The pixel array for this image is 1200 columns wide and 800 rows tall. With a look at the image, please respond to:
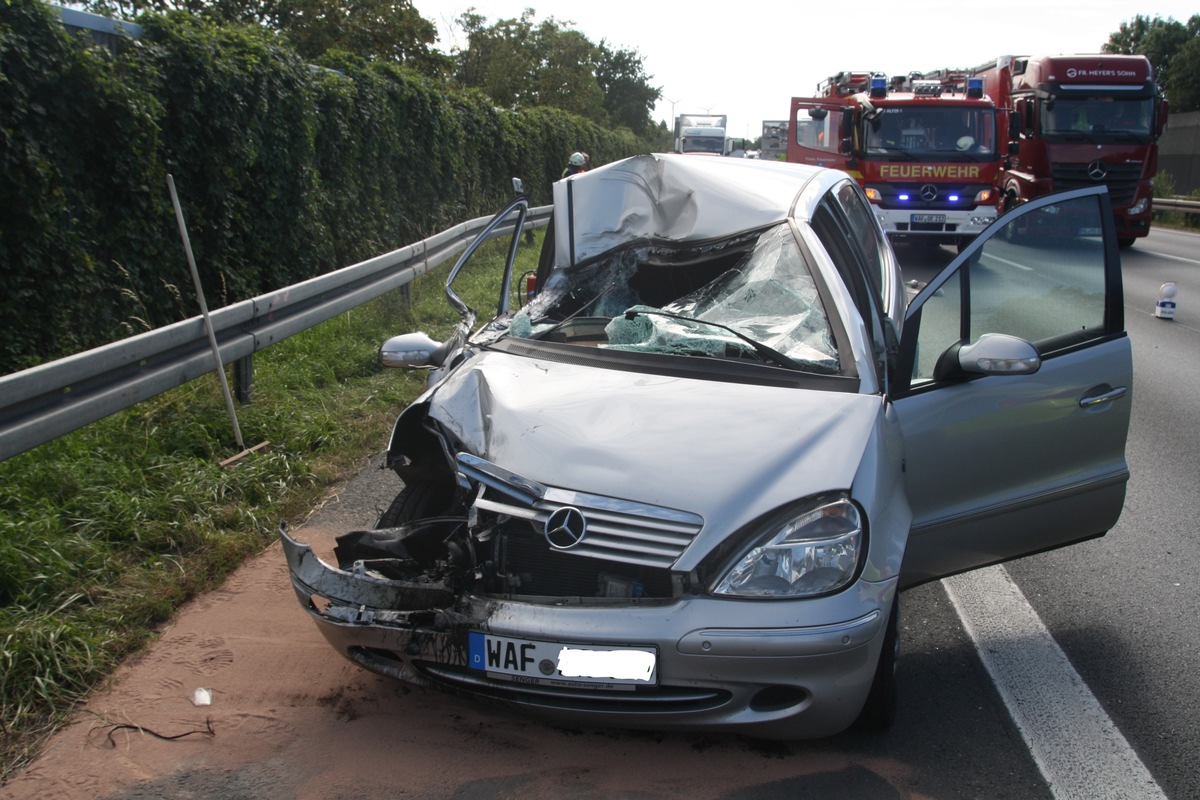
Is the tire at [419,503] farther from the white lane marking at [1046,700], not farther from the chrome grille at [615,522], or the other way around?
the white lane marking at [1046,700]

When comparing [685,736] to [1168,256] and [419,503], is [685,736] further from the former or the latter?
[1168,256]

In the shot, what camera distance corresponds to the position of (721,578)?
2.77 meters

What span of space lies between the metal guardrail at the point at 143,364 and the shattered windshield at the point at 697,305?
2047 millimetres

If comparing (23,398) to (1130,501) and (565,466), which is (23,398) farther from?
(1130,501)

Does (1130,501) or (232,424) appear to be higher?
(232,424)

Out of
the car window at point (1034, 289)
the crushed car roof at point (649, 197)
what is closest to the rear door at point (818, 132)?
the crushed car roof at point (649, 197)

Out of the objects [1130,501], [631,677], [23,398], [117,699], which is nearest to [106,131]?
[23,398]

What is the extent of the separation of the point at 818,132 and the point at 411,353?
15524 millimetres

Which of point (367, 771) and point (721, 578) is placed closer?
point (721, 578)

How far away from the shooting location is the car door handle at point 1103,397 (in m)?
3.86

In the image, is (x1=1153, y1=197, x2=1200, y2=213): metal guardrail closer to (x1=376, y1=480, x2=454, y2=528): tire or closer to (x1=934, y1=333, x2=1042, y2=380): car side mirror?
(x1=934, y1=333, x2=1042, y2=380): car side mirror

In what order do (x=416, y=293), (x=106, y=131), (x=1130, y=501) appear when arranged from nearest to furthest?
(x=1130, y=501), (x=106, y=131), (x=416, y=293)

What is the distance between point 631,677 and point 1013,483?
1845mm

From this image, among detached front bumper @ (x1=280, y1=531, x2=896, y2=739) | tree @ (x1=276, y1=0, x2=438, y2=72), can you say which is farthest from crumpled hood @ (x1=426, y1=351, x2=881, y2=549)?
tree @ (x1=276, y1=0, x2=438, y2=72)
